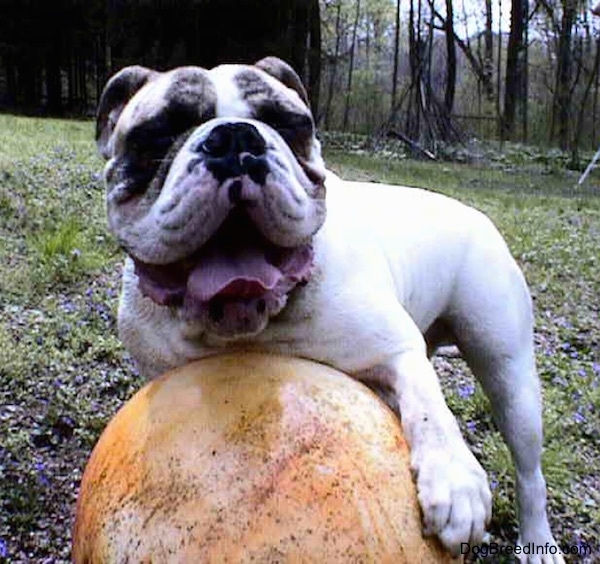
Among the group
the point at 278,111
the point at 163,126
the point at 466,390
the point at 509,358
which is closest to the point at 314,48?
the point at 466,390

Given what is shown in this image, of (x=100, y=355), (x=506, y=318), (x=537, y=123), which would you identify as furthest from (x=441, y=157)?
A: (x=506, y=318)

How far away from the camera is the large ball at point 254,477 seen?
5.69 feet

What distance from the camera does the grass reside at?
329 centimetres

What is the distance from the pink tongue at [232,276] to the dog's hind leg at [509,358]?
3.24 ft

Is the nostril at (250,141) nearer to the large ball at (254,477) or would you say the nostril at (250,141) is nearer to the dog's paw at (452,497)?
the large ball at (254,477)

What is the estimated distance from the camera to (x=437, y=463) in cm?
190

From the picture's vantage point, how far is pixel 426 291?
271 cm

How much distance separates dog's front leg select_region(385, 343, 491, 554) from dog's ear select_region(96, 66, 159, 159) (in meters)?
0.95

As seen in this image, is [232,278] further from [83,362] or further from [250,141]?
[83,362]

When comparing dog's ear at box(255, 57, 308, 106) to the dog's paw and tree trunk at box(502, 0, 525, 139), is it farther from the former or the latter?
tree trunk at box(502, 0, 525, 139)

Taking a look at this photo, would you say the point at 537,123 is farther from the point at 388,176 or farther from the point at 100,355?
the point at 100,355

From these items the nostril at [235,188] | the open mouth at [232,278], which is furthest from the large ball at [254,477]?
the nostril at [235,188]

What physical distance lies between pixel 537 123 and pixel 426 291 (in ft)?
74.0

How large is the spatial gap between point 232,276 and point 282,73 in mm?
709
